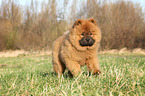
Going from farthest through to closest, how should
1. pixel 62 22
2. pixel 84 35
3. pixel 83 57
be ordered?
pixel 62 22 → pixel 83 57 → pixel 84 35

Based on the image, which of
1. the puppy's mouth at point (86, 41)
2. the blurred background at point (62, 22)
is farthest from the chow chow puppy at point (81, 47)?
the blurred background at point (62, 22)

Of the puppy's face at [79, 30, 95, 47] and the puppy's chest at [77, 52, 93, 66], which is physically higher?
the puppy's face at [79, 30, 95, 47]

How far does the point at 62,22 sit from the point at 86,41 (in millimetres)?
18812

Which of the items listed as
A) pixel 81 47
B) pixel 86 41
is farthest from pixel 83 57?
pixel 86 41

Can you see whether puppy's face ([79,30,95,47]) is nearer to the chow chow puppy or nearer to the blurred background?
the chow chow puppy

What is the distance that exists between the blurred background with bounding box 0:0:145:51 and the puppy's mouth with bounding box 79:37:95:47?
16474 mm

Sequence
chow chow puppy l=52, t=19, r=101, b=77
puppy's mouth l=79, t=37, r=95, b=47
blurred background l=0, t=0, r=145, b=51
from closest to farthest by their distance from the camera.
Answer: puppy's mouth l=79, t=37, r=95, b=47 → chow chow puppy l=52, t=19, r=101, b=77 → blurred background l=0, t=0, r=145, b=51

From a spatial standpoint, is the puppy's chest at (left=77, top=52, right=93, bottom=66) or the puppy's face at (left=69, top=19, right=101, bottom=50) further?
Result: the puppy's chest at (left=77, top=52, right=93, bottom=66)

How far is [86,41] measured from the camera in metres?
3.38

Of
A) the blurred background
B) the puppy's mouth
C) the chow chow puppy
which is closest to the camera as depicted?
the puppy's mouth

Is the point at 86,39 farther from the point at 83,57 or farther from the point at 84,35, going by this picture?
the point at 83,57

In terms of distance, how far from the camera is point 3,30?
20859 millimetres

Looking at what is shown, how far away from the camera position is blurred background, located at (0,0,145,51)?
20.3m

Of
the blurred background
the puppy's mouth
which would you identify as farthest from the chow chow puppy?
the blurred background
